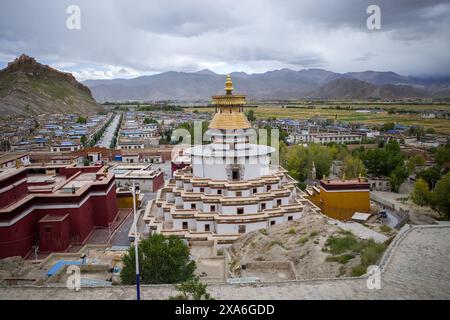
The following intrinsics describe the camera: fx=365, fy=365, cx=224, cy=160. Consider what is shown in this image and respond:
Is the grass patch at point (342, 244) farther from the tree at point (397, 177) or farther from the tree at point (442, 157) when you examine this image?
the tree at point (442, 157)

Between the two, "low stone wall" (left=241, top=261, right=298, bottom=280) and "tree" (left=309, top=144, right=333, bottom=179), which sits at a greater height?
"tree" (left=309, top=144, right=333, bottom=179)

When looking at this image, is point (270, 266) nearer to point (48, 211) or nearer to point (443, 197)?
point (48, 211)

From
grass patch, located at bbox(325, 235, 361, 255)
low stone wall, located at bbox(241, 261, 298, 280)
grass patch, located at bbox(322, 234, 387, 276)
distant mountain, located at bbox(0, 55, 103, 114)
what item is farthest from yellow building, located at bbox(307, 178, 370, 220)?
distant mountain, located at bbox(0, 55, 103, 114)

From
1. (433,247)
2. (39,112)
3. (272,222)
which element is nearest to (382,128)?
(272,222)

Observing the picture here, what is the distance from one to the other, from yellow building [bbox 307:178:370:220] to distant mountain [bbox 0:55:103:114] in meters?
122

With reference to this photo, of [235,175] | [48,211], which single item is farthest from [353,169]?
[48,211]

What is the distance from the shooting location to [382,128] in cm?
8162

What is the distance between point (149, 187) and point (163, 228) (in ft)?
45.2

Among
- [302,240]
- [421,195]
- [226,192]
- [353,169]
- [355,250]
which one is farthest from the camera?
[353,169]

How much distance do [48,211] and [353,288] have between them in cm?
1665

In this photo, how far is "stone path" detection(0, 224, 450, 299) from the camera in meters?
9.73

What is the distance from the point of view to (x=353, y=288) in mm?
10156

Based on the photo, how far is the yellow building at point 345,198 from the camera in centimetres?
2534

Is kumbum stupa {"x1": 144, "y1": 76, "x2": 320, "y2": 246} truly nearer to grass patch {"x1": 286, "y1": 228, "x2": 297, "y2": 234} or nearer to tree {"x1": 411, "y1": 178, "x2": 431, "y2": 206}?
grass patch {"x1": 286, "y1": 228, "x2": 297, "y2": 234}
